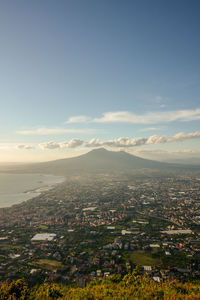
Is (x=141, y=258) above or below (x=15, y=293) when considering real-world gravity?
below

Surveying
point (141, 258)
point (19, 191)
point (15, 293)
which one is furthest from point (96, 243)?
point (19, 191)

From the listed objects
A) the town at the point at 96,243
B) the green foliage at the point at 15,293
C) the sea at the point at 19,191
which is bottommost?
the sea at the point at 19,191

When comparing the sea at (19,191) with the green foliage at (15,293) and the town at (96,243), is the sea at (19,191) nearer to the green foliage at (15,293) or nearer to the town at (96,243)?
the town at (96,243)

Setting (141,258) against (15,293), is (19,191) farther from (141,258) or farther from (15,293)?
(15,293)

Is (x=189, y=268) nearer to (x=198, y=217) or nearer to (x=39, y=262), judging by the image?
(x=39, y=262)

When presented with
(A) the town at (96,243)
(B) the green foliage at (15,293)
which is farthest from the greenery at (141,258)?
(B) the green foliage at (15,293)

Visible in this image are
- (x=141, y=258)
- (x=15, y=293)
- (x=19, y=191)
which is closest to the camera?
(x=15, y=293)

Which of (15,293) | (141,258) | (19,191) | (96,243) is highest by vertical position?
(15,293)

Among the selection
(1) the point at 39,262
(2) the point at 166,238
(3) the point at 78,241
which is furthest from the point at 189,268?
(1) the point at 39,262

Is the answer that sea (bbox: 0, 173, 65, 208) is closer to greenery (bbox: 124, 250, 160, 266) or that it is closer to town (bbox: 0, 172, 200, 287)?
town (bbox: 0, 172, 200, 287)

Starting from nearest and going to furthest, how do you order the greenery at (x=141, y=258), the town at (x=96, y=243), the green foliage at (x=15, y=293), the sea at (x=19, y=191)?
the green foliage at (x=15, y=293)
the town at (x=96, y=243)
the greenery at (x=141, y=258)
the sea at (x=19, y=191)
